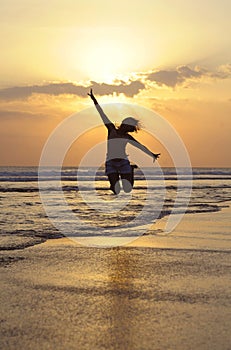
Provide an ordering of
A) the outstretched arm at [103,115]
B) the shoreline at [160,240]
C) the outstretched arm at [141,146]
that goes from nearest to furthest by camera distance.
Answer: the shoreline at [160,240] → the outstretched arm at [103,115] → the outstretched arm at [141,146]

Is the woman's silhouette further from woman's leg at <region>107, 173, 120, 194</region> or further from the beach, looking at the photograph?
the beach

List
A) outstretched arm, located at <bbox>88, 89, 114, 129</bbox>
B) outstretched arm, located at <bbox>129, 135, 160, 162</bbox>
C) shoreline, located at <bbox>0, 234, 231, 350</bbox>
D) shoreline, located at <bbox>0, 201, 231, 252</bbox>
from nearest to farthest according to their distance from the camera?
shoreline, located at <bbox>0, 234, 231, 350</bbox>
shoreline, located at <bbox>0, 201, 231, 252</bbox>
outstretched arm, located at <bbox>88, 89, 114, 129</bbox>
outstretched arm, located at <bbox>129, 135, 160, 162</bbox>

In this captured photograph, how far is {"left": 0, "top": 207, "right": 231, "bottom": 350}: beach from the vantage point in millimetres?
4344

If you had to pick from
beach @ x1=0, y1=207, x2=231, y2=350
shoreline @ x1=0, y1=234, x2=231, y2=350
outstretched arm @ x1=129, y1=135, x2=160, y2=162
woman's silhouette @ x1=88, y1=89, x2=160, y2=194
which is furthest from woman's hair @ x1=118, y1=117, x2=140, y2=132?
shoreline @ x1=0, y1=234, x2=231, y2=350

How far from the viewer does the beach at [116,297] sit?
14.3ft

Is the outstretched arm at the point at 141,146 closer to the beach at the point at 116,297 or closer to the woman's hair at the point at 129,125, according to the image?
the woman's hair at the point at 129,125

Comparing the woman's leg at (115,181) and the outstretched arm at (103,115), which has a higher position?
the outstretched arm at (103,115)

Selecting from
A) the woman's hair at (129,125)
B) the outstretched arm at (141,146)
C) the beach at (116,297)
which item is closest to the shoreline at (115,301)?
the beach at (116,297)

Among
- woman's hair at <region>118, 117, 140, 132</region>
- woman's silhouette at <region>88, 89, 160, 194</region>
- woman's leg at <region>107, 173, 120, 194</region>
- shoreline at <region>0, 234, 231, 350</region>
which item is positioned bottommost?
shoreline at <region>0, 234, 231, 350</region>

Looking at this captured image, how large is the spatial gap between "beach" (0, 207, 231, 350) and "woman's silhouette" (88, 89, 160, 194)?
78.8 inches

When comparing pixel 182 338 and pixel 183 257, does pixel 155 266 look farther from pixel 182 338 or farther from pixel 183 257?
pixel 182 338

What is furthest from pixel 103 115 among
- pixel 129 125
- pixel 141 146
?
pixel 141 146

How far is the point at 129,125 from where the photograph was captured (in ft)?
35.4

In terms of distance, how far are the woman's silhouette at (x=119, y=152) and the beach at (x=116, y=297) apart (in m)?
2.00
